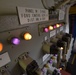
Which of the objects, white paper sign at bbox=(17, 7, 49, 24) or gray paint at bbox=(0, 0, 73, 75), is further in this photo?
white paper sign at bbox=(17, 7, 49, 24)

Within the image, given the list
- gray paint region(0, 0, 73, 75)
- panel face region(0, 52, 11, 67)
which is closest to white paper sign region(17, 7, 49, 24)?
gray paint region(0, 0, 73, 75)

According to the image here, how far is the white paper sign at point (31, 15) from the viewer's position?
581mm

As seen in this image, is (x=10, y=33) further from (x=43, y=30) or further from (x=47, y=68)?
(x=47, y=68)

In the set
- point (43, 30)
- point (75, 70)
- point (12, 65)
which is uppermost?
point (43, 30)

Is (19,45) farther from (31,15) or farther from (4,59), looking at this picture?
(31,15)

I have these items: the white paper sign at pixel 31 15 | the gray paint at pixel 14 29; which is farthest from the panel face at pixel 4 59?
the white paper sign at pixel 31 15

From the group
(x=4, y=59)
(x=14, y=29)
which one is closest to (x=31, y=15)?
(x=14, y=29)

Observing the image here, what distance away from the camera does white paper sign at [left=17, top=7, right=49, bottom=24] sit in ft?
1.91

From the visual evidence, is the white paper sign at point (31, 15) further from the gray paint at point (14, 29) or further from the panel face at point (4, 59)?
the panel face at point (4, 59)

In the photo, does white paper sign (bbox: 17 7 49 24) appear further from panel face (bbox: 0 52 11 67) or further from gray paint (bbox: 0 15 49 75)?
panel face (bbox: 0 52 11 67)

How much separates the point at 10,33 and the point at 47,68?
0.66 meters

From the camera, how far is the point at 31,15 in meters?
0.67

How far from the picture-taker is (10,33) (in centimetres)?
52

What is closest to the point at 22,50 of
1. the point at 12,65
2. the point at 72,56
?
the point at 12,65
